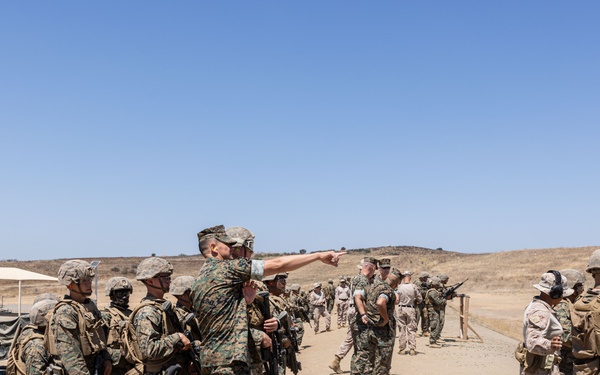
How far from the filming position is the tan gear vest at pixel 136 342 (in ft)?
17.5

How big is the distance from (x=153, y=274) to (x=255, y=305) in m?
1.05

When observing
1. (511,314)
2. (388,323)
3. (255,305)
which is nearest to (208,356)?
(255,305)

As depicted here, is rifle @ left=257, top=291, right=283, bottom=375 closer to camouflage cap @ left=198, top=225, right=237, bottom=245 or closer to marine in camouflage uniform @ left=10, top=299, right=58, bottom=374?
camouflage cap @ left=198, top=225, right=237, bottom=245

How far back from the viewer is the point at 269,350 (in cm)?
559

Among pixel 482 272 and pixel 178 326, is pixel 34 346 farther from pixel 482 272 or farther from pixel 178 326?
pixel 482 272

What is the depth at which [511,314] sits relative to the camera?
97.3ft

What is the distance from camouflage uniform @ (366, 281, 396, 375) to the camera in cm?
932

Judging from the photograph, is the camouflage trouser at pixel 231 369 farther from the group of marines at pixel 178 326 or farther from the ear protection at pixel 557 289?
the ear protection at pixel 557 289

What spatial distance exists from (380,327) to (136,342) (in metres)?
4.96

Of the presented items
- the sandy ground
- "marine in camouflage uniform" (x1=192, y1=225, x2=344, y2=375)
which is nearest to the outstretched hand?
"marine in camouflage uniform" (x1=192, y1=225, x2=344, y2=375)

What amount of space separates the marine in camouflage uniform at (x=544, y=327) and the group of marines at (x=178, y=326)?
8.43 feet

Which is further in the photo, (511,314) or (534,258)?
(534,258)

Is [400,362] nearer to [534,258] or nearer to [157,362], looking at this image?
[157,362]

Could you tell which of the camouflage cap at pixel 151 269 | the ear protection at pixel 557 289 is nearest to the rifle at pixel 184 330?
the camouflage cap at pixel 151 269
